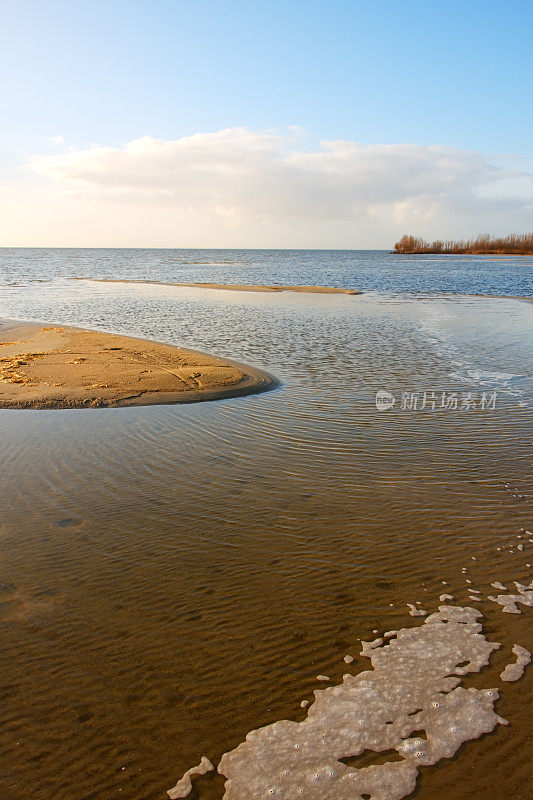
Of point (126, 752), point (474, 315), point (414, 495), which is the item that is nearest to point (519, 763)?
point (126, 752)

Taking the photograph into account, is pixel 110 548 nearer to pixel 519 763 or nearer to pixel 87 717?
pixel 87 717

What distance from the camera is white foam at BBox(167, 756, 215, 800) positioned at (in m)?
2.93

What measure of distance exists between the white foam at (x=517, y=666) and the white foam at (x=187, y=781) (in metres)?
2.06

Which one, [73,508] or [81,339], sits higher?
[81,339]

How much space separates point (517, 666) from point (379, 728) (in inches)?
46.4

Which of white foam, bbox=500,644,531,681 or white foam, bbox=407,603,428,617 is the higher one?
white foam, bbox=407,603,428,617

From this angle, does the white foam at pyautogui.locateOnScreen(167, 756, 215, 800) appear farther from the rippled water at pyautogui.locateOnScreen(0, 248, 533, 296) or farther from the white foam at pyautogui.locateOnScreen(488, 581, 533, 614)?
the rippled water at pyautogui.locateOnScreen(0, 248, 533, 296)

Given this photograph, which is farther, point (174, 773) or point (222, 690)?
point (222, 690)

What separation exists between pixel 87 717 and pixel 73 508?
9.96 ft

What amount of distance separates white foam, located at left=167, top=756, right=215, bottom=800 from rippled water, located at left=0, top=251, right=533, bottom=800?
1.7 inches

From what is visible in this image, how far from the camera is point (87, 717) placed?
3.38 meters

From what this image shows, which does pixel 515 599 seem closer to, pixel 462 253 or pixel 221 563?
pixel 221 563

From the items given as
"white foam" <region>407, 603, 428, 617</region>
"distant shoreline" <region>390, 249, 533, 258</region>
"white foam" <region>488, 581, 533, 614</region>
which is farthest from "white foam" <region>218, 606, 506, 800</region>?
"distant shoreline" <region>390, 249, 533, 258</region>

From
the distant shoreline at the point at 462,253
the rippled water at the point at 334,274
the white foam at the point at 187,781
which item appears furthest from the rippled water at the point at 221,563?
the distant shoreline at the point at 462,253
